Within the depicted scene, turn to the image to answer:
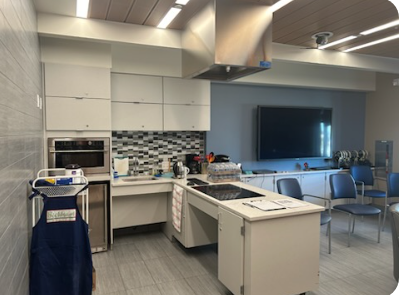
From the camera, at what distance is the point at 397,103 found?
542 centimetres

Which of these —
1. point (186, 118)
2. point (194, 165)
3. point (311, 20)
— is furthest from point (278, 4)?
point (194, 165)

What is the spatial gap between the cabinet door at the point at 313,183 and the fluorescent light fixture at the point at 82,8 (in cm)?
403

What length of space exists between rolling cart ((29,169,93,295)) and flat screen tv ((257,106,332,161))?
3.43 metres

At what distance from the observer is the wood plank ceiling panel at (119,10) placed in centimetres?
272

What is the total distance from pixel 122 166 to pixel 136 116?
2.42 feet

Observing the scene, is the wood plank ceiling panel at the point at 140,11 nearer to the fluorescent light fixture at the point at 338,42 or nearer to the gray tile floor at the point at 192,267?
the fluorescent light fixture at the point at 338,42

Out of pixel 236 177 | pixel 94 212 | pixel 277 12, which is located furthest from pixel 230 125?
pixel 94 212

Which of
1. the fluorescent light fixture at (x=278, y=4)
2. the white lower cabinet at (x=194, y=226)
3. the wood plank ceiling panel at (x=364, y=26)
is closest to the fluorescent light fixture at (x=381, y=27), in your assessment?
the wood plank ceiling panel at (x=364, y=26)

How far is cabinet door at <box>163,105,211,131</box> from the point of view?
4.17m

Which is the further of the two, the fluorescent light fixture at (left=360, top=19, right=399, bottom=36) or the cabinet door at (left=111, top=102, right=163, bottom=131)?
the cabinet door at (left=111, top=102, right=163, bottom=131)

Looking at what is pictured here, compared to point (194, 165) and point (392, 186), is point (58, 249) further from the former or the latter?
point (392, 186)

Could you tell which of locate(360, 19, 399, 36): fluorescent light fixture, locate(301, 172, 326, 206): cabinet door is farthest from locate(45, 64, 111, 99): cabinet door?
locate(301, 172, 326, 206): cabinet door

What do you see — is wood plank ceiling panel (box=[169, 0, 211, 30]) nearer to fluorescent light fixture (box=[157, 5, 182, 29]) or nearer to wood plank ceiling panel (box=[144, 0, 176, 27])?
fluorescent light fixture (box=[157, 5, 182, 29])

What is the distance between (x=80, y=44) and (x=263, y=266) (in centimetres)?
307
